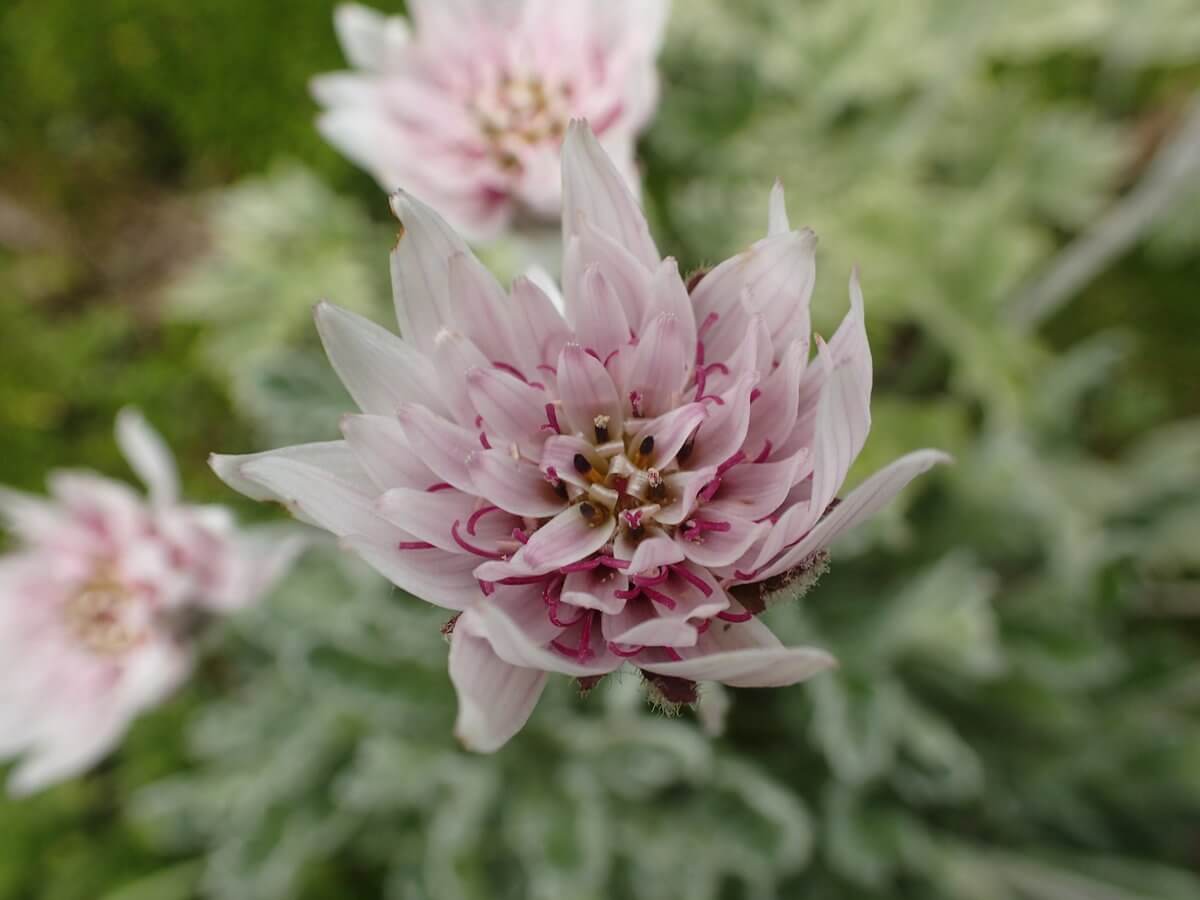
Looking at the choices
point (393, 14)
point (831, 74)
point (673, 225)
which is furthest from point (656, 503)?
point (393, 14)

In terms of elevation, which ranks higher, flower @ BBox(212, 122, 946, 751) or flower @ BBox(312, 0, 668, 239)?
flower @ BBox(312, 0, 668, 239)

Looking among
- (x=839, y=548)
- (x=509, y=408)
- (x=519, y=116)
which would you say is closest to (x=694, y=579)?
(x=509, y=408)

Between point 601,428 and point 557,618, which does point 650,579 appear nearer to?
point 557,618

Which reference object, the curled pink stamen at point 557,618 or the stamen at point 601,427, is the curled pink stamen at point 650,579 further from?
the stamen at point 601,427

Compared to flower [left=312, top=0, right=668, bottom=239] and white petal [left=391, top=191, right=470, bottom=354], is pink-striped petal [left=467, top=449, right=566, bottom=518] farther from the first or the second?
flower [left=312, top=0, right=668, bottom=239]

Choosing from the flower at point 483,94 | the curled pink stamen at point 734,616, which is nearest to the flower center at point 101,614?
the flower at point 483,94

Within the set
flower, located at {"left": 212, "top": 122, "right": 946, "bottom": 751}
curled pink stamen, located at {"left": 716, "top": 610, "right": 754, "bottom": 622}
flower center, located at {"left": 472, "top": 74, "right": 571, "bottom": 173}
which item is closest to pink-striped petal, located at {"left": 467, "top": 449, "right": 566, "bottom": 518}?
flower, located at {"left": 212, "top": 122, "right": 946, "bottom": 751}
